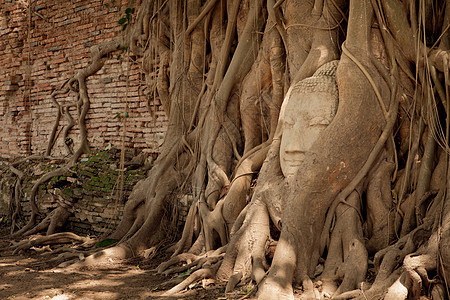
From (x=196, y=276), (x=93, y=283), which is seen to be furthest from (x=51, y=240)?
(x=196, y=276)

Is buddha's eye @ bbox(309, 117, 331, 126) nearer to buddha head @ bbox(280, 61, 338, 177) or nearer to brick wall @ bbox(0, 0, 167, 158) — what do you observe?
buddha head @ bbox(280, 61, 338, 177)

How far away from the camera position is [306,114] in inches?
157

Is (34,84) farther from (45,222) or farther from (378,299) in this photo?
(378,299)

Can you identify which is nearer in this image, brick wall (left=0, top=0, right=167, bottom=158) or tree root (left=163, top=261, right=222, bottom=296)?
tree root (left=163, top=261, right=222, bottom=296)

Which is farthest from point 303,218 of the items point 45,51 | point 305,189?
point 45,51

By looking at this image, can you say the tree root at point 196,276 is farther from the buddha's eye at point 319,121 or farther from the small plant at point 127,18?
the small plant at point 127,18

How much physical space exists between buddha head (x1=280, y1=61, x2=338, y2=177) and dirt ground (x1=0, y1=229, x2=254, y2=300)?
3.60 feet

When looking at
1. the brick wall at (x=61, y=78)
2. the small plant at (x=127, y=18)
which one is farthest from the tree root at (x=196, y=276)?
the small plant at (x=127, y=18)

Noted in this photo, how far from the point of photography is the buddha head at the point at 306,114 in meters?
3.90

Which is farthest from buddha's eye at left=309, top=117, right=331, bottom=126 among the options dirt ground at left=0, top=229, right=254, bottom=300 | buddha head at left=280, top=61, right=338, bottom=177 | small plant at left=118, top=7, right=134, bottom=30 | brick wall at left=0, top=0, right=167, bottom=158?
small plant at left=118, top=7, right=134, bottom=30

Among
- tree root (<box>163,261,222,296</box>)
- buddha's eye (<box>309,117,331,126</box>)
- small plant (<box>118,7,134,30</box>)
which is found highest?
small plant (<box>118,7,134,30</box>)

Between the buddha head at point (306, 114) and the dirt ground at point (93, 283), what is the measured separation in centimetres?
110

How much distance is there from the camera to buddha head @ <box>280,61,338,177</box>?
390cm

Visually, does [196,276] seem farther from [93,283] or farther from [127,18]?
[127,18]
